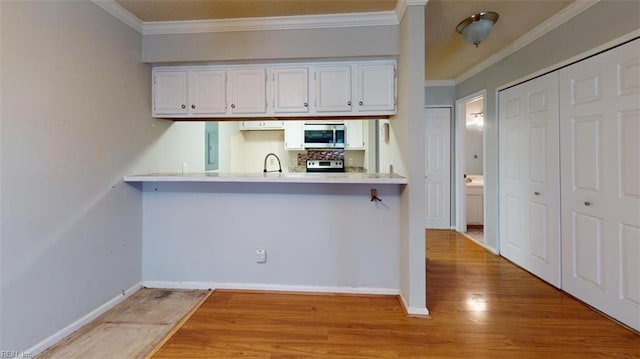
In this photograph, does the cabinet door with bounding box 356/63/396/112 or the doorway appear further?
A: the doorway

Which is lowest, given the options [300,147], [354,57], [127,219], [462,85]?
[127,219]

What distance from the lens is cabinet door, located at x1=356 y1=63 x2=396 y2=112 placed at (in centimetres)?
256

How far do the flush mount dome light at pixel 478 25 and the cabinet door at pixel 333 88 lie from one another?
41.5 inches

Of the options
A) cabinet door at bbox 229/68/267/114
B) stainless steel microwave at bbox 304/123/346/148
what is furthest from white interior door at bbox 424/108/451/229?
cabinet door at bbox 229/68/267/114

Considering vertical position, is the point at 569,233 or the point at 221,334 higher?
the point at 569,233

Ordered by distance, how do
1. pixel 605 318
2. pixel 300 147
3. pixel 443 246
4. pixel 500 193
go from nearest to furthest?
pixel 605 318
pixel 500 193
pixel 443 246
pixel 300 147

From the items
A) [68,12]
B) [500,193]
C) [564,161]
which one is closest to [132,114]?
[68,12]

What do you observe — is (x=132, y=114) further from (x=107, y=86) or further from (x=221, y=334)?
(x=221, y=334)

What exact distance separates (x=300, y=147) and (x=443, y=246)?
2.61 meters

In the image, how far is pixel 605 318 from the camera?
216 centimetres

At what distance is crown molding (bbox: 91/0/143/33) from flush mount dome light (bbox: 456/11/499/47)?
2.81m

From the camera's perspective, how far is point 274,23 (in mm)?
2518

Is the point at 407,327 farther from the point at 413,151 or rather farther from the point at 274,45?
the point at 274,45

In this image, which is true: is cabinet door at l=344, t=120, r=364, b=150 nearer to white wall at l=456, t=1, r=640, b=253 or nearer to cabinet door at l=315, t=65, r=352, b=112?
white wall at l=456, t=1, r=640, b=253
